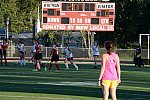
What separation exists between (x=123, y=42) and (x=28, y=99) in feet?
166

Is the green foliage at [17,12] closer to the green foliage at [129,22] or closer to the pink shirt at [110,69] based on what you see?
the green foliage at [129,22]

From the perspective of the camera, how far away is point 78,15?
4331 centimetres

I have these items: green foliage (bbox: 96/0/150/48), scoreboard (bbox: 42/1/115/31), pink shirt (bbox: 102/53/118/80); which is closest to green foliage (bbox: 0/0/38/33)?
green foliage (bbox: 96/0/150/48)

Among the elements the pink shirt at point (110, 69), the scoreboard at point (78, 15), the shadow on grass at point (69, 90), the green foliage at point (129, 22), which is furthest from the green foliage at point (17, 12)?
the pink shirt at point (110, 69)

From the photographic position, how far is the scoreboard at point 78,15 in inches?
1690

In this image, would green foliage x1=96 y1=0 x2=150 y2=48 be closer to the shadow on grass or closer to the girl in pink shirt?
the shadow on grass

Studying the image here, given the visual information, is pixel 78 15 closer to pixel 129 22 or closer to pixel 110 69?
pixel 129 22

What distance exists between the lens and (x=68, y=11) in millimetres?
43250

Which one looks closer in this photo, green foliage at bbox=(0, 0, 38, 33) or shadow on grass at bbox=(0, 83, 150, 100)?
shadow on grass at bbox=(0, 83, 150, 100)

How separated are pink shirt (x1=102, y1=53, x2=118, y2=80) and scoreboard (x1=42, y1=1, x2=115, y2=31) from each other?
98.1ft

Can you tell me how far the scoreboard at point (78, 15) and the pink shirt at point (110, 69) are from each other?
29.9 metres

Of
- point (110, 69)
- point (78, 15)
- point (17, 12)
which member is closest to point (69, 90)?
point (110, 69)

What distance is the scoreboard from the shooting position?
1690 inches

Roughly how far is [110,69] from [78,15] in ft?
100
